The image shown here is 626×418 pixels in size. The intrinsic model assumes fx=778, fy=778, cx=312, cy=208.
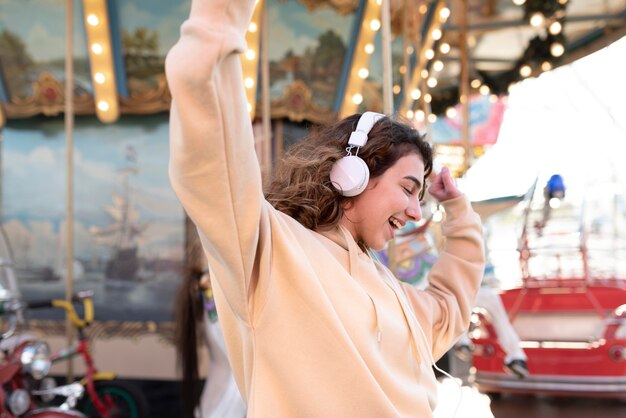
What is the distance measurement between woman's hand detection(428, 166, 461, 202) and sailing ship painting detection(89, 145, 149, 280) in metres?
4.64

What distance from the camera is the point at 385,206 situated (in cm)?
125

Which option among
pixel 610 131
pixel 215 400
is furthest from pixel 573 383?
pixel 610 131

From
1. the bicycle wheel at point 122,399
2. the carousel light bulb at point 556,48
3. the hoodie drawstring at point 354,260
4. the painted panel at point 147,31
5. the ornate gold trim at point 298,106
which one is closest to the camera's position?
the hoodie drawstring at point 354,260

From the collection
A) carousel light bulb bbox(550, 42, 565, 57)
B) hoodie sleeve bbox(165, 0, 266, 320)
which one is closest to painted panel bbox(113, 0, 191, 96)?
carousel light bulb bbox(550, 42, 565, 57)

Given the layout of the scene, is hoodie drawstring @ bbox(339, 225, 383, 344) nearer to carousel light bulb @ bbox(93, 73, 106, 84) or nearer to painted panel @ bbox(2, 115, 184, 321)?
carousel light bulb @ bbox(93, 73, 106, 84)

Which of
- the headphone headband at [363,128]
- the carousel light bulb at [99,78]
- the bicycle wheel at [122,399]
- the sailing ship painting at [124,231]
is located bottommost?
the bicycle wheel at [122,399]

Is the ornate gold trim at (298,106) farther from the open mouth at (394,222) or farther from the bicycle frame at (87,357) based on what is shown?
the open mouth at (394,222)

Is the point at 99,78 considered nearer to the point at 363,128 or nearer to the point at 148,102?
the point at 148,102

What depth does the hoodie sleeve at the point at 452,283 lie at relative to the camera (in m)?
1.45

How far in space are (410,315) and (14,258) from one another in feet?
17.4

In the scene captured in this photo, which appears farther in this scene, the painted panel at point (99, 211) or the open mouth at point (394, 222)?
the painted panel at point (99, 211)

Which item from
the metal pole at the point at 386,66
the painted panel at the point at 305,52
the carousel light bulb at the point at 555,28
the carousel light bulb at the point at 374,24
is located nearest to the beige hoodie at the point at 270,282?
the metal pole at the point at 386,66

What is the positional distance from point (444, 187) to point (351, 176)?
0.46m

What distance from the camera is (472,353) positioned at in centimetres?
532
